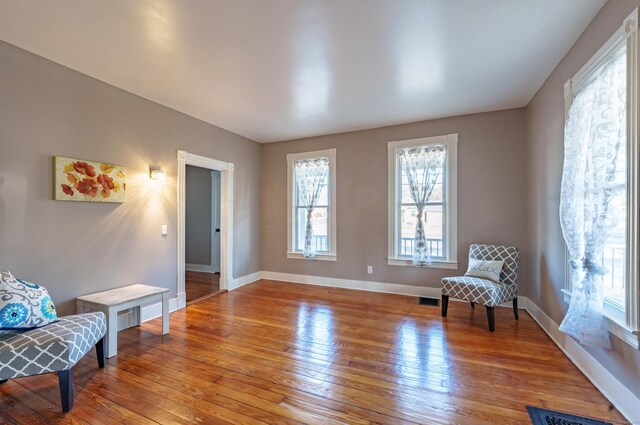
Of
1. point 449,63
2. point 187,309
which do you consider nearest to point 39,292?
point 187,309

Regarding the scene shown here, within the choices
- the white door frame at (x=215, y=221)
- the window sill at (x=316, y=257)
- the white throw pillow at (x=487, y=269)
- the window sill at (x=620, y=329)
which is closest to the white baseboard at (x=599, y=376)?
the window sill at (x=620, y=329)

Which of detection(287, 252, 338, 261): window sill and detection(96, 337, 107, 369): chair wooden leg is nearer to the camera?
detection(96, 337, 107, 369): chair wooden leg

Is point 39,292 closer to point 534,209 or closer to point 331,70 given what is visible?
point 331,70

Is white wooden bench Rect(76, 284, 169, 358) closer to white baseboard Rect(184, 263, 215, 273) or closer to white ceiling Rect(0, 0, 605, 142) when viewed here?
white ceiling Rect(0, 0, 605, 142)

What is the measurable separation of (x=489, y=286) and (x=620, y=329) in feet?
4.50

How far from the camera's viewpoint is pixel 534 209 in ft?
11.4

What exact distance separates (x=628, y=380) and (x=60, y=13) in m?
4.59

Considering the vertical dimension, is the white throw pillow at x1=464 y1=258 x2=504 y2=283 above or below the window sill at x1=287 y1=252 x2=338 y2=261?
above

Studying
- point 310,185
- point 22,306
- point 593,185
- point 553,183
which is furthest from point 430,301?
point 22,306

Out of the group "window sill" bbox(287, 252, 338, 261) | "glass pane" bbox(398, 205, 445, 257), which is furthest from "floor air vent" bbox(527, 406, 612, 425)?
"window sill" bbox(287, 252, 338, 261)

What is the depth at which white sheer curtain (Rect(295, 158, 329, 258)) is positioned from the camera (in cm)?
509

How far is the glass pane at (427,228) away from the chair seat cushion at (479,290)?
0.88 metres

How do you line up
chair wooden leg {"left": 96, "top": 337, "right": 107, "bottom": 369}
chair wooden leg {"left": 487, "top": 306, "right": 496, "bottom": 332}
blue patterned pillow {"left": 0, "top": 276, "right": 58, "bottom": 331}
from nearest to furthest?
blue patterned pillow {"left": 0, "top": 276, "right": 58, "bottom": 331}, chair wooden leg {"left": 96, "top": 337, "right": 107, "bottom": 369}, chair wooden leg {"left": 487, "top": 306, "right": 496, "bottom": 332}

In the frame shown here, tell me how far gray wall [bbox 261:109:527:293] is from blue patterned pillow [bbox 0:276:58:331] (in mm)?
3600
